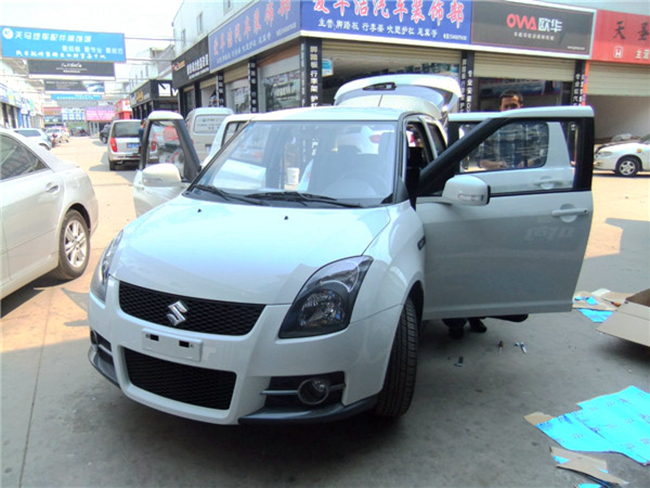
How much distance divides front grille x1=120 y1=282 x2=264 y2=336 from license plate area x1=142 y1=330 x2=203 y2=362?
2.1 inches

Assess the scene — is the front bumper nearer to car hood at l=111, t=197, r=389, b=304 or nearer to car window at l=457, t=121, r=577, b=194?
car hood at l=111, t=197, r=389, b=304

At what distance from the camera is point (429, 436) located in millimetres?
2725

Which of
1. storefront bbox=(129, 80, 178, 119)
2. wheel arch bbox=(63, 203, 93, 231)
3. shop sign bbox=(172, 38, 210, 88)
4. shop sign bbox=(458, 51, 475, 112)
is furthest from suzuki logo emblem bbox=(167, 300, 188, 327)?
storefront bbox=(129, 80, 178, 119)

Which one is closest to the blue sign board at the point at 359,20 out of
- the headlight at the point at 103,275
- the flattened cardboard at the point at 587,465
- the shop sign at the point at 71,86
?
the headlight at the point at 103,275

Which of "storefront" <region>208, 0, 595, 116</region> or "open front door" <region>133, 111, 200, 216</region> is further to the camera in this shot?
"storefront" <region>208, 0, 595, 116</region>

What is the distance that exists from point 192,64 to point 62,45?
350 inches

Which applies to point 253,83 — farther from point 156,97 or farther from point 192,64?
point 156,97

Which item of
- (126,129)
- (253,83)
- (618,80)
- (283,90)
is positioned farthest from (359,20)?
(618,80)

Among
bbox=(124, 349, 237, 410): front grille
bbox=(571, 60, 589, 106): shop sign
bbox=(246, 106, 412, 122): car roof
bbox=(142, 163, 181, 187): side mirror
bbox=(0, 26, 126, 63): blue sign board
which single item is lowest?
bbox=(124, 349, 237, 410): front grille

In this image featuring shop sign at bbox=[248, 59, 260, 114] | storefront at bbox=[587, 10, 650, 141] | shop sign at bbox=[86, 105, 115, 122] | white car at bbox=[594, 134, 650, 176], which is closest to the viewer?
white car at bbox=[594, 134, 650, 176]

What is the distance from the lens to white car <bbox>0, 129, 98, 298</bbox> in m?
4.05

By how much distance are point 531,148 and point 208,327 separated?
118 inches

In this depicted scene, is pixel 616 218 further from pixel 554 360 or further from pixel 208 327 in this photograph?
pixel 208 327

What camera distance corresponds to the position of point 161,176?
374cm
